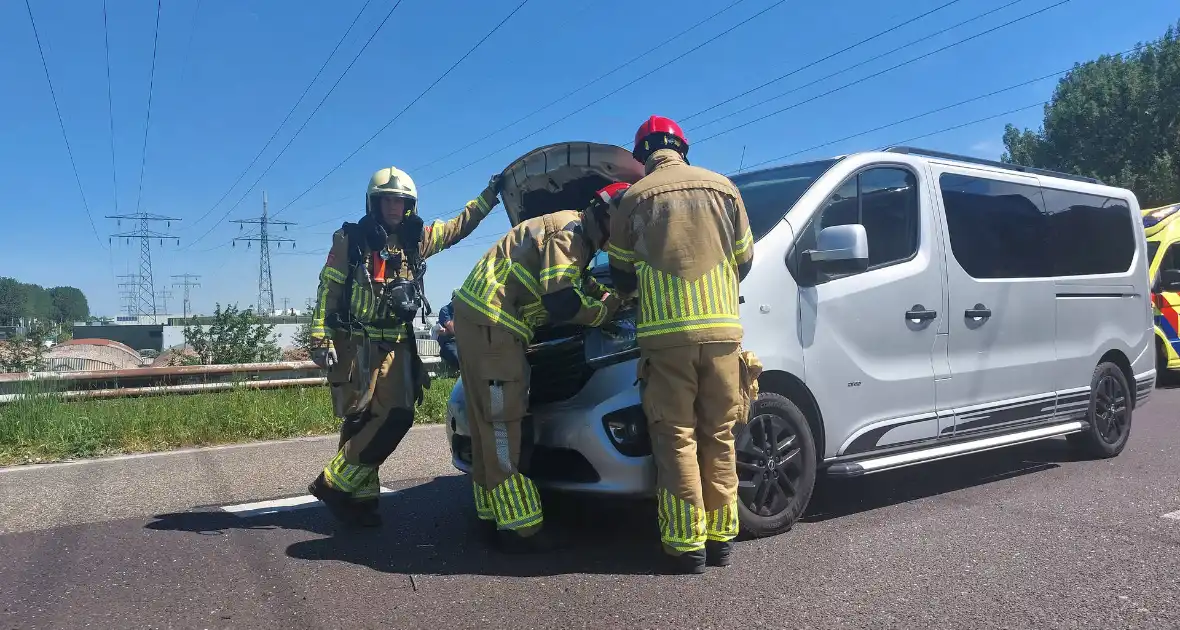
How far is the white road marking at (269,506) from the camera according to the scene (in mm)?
5102

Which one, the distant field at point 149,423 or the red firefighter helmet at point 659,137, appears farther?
the distant field at point 149,423

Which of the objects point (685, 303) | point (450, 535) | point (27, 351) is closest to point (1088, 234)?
point (685, 303)

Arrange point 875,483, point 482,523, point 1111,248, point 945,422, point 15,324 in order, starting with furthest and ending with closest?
point 15,324 < point 1111,248 < point 875,483 < point 945,422 < point 482,523

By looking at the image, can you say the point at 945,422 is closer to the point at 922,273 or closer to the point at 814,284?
the point at 922,273

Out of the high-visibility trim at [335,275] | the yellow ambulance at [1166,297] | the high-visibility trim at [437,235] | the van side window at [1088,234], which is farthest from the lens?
the yellow ambulance at [1166,297]

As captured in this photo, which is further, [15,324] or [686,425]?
[15,324]

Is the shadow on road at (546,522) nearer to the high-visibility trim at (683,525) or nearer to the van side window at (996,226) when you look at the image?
the high-visibility trim at (683,525)

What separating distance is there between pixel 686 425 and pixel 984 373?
2530mm

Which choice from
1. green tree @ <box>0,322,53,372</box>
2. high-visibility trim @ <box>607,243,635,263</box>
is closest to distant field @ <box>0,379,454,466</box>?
green tree @ <box>0,322,53,372</box>

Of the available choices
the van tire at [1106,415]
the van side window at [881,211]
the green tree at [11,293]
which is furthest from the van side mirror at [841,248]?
the green tree at [11,293]

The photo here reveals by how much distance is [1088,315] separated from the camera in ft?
19.6

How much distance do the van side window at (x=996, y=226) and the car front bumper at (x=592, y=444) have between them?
2.49m

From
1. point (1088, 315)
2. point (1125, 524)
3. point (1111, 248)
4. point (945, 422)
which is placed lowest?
point (1125, 524)

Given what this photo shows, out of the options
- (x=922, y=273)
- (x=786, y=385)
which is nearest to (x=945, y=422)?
(x=922, y=273)
